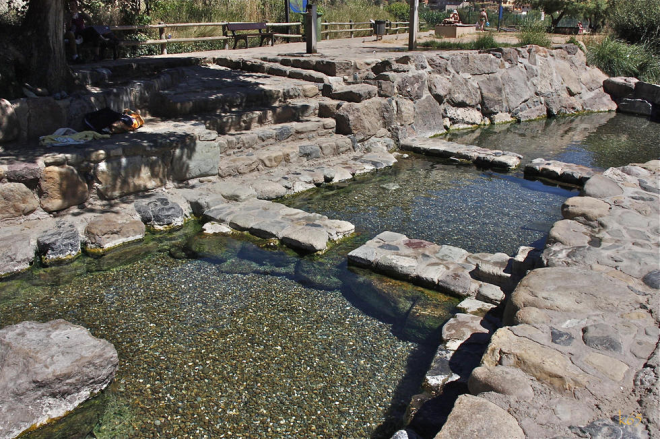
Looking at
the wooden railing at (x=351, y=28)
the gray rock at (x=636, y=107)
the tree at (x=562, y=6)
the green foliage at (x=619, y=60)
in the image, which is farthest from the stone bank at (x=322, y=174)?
the tree at (x=562, y=6)

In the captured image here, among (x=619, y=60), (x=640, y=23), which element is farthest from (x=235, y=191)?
(x=640, y=23)

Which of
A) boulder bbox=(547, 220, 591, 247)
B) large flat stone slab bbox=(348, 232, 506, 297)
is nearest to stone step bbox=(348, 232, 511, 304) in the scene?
large flat stone slab bbox=(348, 232, 506, 297)

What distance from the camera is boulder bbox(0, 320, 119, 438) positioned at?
10.2ft

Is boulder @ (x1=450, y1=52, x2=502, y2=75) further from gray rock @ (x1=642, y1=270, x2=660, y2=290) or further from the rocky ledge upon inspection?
gray rock @ (x1=642, y1=270, x2=660, y2=290)

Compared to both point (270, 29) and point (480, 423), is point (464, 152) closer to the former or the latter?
point (480, 423)

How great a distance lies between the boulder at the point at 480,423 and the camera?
7.64ft

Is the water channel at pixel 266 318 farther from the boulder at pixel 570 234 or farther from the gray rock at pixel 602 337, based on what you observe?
the gray rock at pixel 602 337

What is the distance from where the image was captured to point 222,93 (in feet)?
28.3

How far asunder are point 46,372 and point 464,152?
7.14 metres

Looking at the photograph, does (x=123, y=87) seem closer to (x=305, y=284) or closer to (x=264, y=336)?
(x=305, y=284)

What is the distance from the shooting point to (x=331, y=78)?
1000cm

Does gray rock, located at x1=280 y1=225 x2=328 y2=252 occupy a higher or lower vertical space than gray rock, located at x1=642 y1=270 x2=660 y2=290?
lower

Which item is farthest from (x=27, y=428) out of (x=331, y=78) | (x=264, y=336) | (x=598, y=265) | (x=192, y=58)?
(x=192, y=58)

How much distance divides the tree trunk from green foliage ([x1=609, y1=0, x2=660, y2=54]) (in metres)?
15.4
